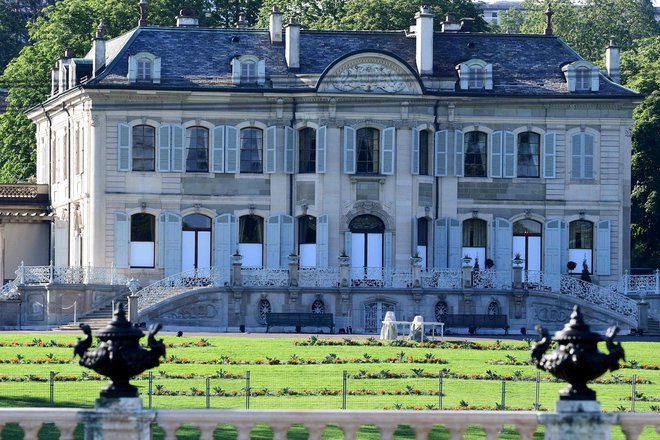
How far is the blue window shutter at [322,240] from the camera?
70688 mm

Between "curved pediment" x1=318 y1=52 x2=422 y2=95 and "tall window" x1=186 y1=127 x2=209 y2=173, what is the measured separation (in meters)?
4.37

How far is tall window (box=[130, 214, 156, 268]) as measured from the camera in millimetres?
70312

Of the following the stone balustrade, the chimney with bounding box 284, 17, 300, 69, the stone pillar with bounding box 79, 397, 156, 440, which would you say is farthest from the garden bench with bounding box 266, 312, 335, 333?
the stone pillar with bounding box 79, 397, 156, 440

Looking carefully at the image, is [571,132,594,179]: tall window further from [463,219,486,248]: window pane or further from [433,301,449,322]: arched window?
[433,301,449,322]: arched window

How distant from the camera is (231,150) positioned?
233 ft

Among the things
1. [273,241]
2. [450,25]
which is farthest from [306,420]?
[450,25]

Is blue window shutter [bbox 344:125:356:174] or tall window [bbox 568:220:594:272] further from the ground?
blue window shutter [bbox 344:125:356:174]

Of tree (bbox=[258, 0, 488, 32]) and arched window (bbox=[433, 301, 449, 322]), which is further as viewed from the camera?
tree (bbox=[258, 0, 488, 32])

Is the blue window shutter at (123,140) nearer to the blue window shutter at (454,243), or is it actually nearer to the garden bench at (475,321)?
the blue window shutter at (454,243)

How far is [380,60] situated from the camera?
69938 millimetres

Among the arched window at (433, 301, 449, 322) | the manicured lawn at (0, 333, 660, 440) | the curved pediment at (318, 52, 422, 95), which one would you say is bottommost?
the manicured lawn at (0, 333, 660, 440)

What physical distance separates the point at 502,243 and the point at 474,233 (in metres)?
1.09

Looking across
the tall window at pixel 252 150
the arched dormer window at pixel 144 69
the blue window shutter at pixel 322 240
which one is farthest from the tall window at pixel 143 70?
the blue window shutter at pixel 322 240

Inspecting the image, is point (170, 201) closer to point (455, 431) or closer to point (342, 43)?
point (342, 43)
